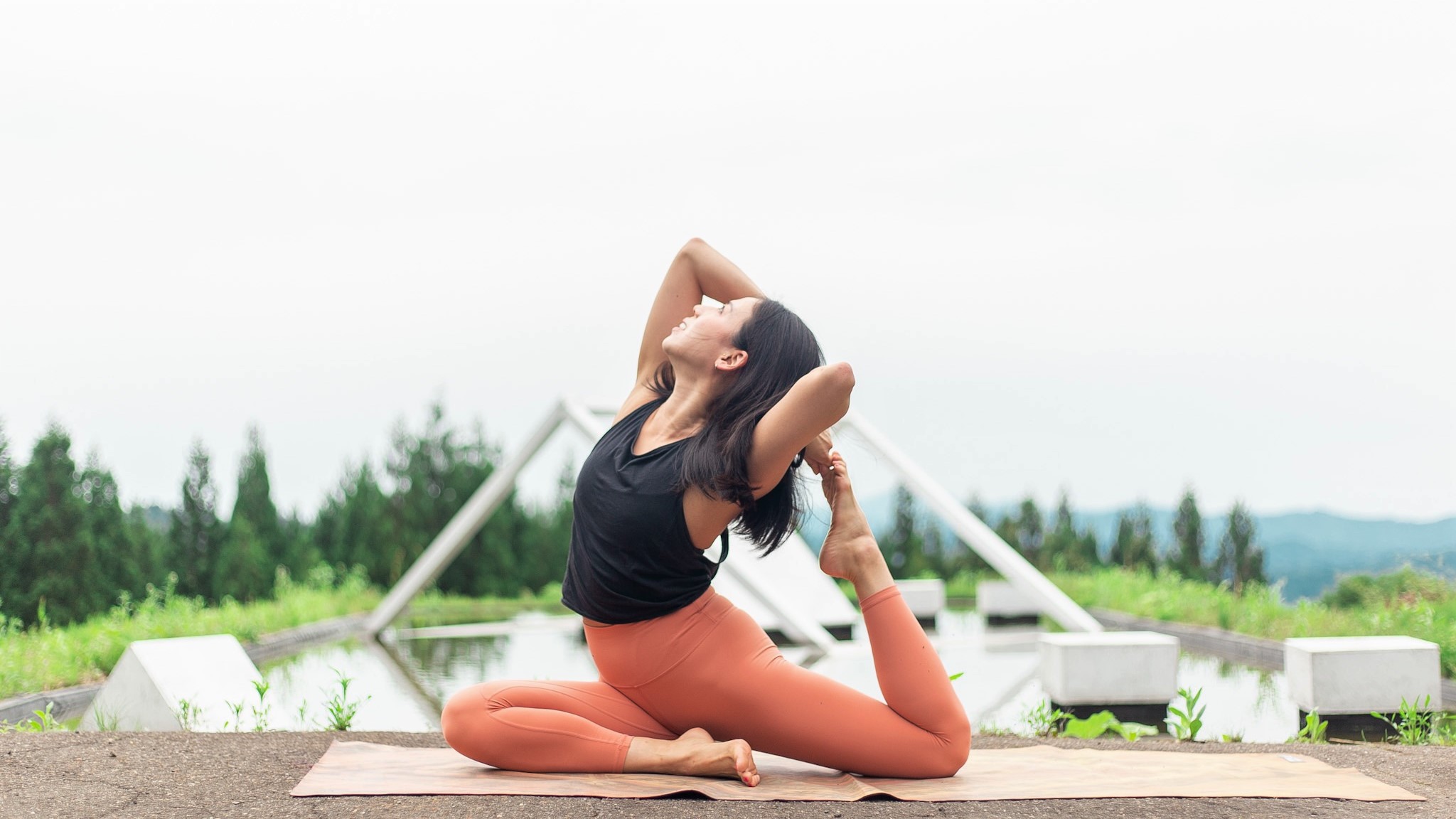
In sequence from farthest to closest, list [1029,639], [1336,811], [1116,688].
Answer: [1029,639], [1116,688], [1336,811]

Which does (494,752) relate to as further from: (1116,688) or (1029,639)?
(1029,639)

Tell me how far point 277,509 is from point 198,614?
12.1 feet

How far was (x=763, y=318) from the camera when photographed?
9.06 ft

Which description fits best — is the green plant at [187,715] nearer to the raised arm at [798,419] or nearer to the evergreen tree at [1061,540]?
the raised arm at [798,419]

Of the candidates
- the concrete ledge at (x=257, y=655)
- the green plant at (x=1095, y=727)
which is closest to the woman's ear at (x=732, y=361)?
the green plant at (x=1095, y=727)

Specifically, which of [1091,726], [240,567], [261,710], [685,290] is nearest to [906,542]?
[240,567]

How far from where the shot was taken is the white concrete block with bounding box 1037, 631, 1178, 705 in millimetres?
5199

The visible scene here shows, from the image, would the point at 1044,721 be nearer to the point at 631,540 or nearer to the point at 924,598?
the point at 631,540

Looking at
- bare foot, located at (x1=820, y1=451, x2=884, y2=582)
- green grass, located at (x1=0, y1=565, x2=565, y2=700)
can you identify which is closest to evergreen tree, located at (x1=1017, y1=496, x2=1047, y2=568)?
green grass, located at (x1=0, y1=565, x2=565, y2=700)

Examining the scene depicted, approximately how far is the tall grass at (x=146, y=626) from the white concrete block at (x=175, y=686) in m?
2.06

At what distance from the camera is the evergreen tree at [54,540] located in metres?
9.02

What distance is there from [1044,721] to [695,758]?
246 centimetres

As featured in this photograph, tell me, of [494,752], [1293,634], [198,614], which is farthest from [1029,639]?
[494,752]

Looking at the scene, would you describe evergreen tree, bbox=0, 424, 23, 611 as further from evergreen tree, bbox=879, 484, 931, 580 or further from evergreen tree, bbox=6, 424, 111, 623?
evergreen tree, bbox=879, 484, 931, 580
